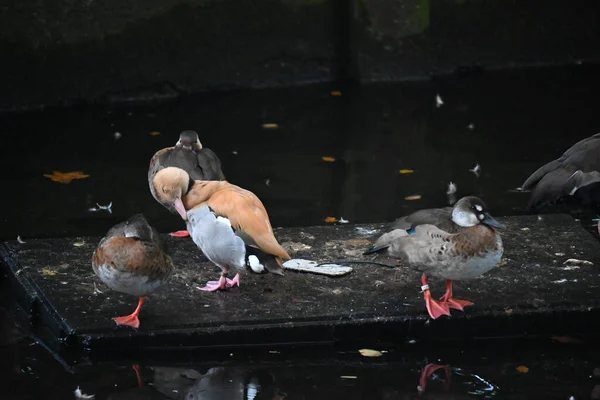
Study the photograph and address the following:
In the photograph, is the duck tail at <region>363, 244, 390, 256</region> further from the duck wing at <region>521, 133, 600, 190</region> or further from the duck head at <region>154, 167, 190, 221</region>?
the duck wing at <region>521, 133, 600, 190</region>

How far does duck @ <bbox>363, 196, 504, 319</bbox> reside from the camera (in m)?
5.23

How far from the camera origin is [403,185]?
808 cm

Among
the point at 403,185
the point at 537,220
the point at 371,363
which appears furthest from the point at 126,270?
the point at 403,185

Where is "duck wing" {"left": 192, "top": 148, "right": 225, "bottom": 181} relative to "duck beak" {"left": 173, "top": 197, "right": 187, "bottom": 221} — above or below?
above

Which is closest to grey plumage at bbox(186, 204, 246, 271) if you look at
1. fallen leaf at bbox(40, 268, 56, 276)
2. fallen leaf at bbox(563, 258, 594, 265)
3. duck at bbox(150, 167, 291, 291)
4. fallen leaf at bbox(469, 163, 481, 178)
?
duck at bbox(150, 167, 291, 291)

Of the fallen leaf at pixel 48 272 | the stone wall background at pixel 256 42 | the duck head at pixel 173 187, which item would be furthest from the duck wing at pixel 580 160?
the stone wall background at pixel 256 42

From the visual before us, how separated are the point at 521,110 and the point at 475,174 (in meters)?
2.14

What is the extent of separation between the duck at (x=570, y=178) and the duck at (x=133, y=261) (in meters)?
2.47

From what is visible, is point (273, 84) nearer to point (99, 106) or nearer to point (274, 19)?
point (274, 19)

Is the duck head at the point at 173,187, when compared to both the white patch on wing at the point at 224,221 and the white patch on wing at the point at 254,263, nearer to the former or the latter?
the white patch on wing at the point at 224,221

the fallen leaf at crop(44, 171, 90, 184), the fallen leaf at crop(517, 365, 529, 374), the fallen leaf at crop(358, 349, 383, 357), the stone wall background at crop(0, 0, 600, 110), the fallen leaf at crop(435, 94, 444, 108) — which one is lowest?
the fallen leaf at crop(517, 365, 529, 374)

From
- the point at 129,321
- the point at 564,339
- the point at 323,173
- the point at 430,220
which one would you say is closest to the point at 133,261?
the point at 129,321

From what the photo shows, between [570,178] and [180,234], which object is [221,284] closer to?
[180,234]

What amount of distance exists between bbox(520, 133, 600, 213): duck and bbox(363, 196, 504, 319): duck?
1.25 metres
